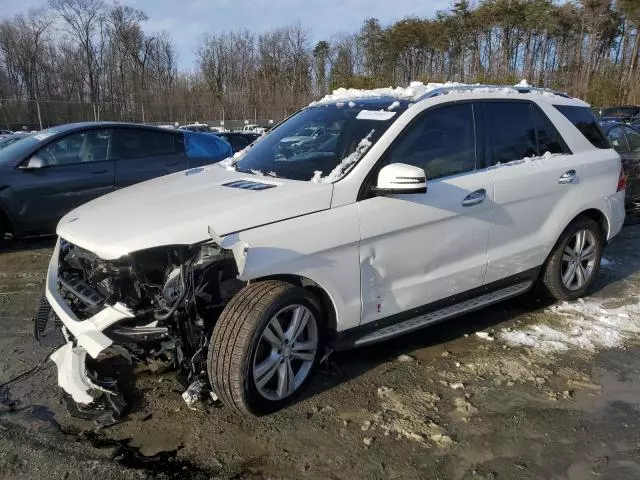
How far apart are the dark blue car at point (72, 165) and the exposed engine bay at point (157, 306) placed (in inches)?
157

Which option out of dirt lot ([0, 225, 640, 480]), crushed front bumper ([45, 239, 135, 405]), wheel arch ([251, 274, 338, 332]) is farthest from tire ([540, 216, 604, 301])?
crushed front bumper ([45, 239, 135, 405])

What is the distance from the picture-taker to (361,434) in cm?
315

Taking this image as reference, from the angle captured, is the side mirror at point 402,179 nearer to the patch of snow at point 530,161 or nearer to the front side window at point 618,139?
the patch of snow at point 530,161

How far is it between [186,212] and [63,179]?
15.3ft

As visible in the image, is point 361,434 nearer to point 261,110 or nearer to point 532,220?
point 532,220

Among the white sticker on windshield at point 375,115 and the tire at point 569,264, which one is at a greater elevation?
the white sticker on windshield at point 375,115

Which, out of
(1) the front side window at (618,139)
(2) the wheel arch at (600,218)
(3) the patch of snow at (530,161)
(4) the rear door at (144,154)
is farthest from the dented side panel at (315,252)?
(1) the front side window at (618,139)

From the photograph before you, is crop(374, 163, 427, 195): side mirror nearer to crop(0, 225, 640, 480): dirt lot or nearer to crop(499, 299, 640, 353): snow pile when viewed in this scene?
crop(0, 225, 640, 480): dirt lot

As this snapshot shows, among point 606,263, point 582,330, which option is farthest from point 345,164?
point 606,263

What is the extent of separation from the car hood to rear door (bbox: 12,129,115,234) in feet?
11.7

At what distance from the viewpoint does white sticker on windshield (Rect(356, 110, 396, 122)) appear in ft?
12.8

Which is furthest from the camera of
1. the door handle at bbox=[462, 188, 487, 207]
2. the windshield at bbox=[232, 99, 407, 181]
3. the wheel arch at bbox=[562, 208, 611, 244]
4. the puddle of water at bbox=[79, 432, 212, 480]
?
the wheel arch at bbox=[562, 208, 611, 244]

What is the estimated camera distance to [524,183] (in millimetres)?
4430

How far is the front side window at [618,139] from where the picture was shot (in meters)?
8.68
